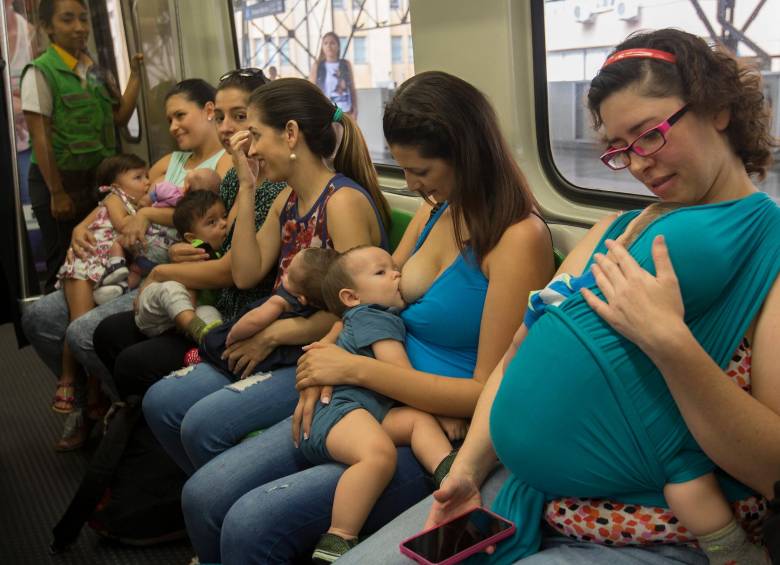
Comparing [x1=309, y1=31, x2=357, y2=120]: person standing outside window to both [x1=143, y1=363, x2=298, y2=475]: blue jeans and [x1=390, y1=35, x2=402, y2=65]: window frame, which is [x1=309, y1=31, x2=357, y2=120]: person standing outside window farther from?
[x1=143, y1=363, x2=298, y2=475]: blue jeans

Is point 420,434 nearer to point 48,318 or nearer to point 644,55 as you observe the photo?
point 644,55

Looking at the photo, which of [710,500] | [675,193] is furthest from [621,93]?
[710,500]

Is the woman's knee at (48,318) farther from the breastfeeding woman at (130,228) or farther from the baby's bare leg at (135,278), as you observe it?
the baby's bare leg at (135,278)

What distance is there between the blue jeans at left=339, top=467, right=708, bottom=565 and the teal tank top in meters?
2.65

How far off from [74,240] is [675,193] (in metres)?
3.50

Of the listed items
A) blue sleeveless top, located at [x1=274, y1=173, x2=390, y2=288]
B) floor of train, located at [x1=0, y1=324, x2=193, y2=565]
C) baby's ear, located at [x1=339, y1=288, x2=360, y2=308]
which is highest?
blue sleeveless top, located at [x1=274, y1=173, x2=390, y2=288]

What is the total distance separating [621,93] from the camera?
1.62 m

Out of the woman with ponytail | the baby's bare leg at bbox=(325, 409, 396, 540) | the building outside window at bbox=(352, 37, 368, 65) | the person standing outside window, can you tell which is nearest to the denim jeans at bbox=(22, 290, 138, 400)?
the woman with ponytail

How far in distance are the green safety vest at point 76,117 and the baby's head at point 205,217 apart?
1737mm

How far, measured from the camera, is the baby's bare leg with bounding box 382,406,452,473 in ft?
6.97

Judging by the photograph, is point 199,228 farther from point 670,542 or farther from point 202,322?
point 670,542

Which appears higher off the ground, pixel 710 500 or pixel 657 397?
pixel 657 397

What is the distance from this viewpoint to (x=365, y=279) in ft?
8.09

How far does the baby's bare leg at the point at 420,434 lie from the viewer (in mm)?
2123
